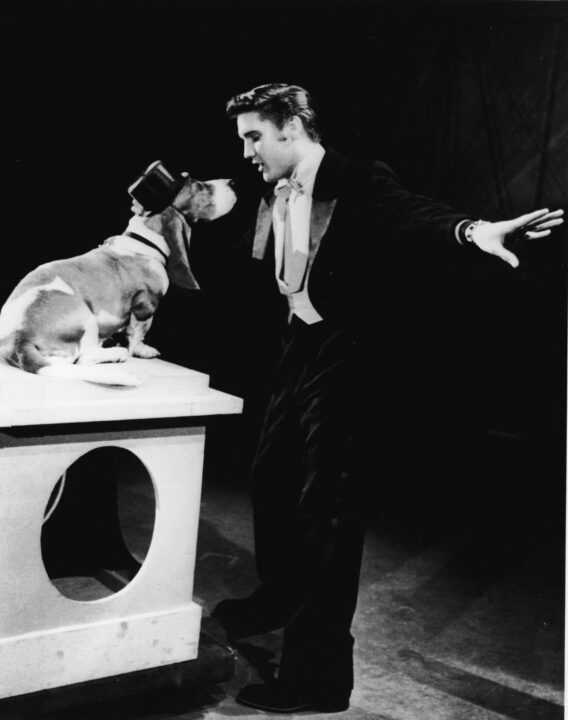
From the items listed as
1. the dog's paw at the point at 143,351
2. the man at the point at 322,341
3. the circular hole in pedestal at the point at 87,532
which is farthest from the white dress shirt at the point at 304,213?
the circular hole in pedestal at the point at 87,532

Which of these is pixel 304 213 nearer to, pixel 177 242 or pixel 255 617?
pixel 177 242

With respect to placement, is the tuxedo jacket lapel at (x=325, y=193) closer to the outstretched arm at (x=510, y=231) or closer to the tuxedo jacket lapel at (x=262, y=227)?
the tuxedo jacket lapel at (x=262, y=227)

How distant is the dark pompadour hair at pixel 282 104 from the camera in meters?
2.21

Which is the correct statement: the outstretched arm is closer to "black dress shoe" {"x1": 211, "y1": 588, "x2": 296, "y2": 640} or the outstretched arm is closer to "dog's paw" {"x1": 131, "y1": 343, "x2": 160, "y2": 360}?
"dog's paw" {"x1": 131, "y1": 343, "x2": 160, "y2": 360}

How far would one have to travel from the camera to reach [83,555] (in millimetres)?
2488

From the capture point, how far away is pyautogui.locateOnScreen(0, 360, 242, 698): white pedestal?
6.07 feet

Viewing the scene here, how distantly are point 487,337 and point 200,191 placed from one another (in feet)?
5.10

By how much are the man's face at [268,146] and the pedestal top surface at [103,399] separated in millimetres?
562

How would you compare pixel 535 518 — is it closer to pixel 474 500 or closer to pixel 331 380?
pixel 474 500

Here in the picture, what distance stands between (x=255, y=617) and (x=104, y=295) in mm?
1055

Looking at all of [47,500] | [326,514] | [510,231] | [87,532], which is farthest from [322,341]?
[87,532]

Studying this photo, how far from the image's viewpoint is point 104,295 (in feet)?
7.32

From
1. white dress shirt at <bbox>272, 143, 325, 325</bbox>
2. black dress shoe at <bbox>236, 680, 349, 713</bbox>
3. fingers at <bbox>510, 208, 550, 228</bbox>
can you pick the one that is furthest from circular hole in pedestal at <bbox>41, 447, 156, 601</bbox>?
fingers at <bbox>510, 208, 550, 228</bbox>

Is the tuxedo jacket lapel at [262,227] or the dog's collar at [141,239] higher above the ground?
the tuxedo jacket lapel at [262,227]
